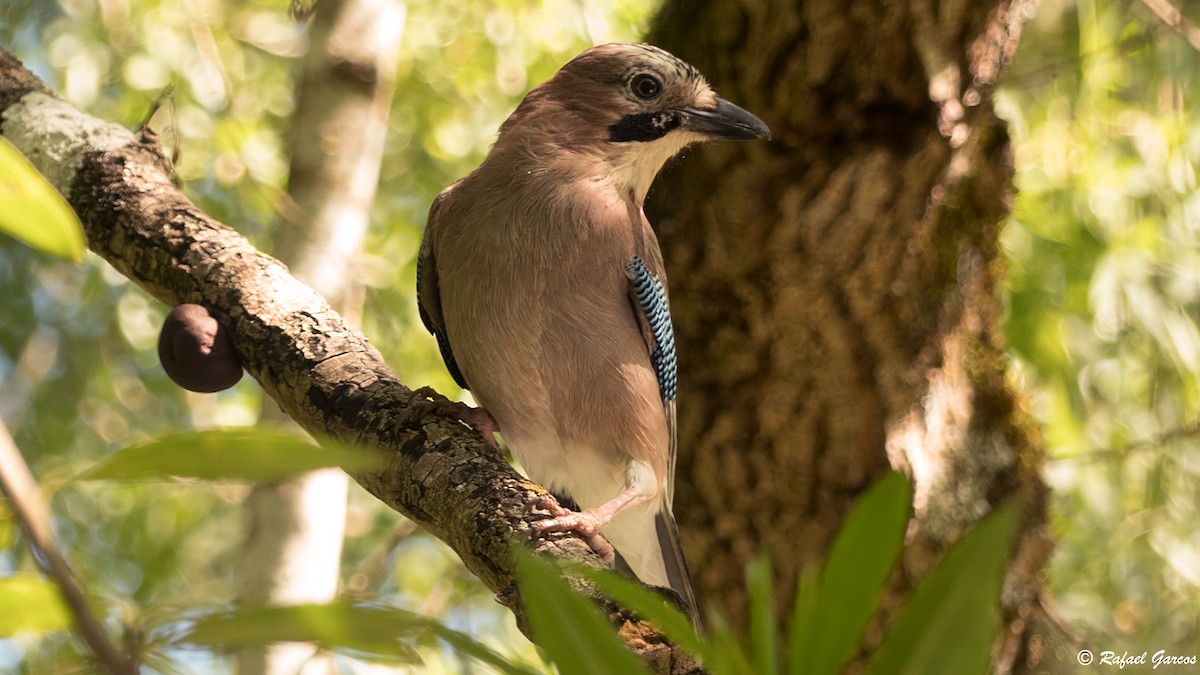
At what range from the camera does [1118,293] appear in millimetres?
4348

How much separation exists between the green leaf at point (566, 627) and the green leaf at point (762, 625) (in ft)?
0.39

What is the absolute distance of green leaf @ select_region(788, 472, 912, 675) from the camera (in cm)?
108

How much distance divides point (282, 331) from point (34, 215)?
1.46 meters

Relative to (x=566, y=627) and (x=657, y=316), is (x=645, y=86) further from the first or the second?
(x=566, y=627)

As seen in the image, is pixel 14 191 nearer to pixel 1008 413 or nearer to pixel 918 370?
pixel 918 370

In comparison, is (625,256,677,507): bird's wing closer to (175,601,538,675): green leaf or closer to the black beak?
the black beak

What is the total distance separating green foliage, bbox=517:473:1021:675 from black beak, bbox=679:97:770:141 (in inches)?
78.3

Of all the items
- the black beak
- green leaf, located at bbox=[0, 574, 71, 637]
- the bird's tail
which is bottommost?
the bird's tail

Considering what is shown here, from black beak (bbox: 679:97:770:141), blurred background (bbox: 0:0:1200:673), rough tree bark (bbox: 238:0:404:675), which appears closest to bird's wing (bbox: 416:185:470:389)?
rough tree bark (bbox: 238:0:404:675)

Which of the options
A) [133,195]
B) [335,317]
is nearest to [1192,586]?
[335,317]

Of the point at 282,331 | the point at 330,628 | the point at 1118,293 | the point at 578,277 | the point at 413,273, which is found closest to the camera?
the point at 330,628

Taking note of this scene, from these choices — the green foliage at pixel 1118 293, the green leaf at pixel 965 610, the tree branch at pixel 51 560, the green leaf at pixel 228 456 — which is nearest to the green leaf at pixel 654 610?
the green leaf at pixel 965 610

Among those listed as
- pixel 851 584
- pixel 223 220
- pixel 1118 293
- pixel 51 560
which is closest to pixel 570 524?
pixel 851 584

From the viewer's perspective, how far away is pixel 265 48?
5.61 metres
